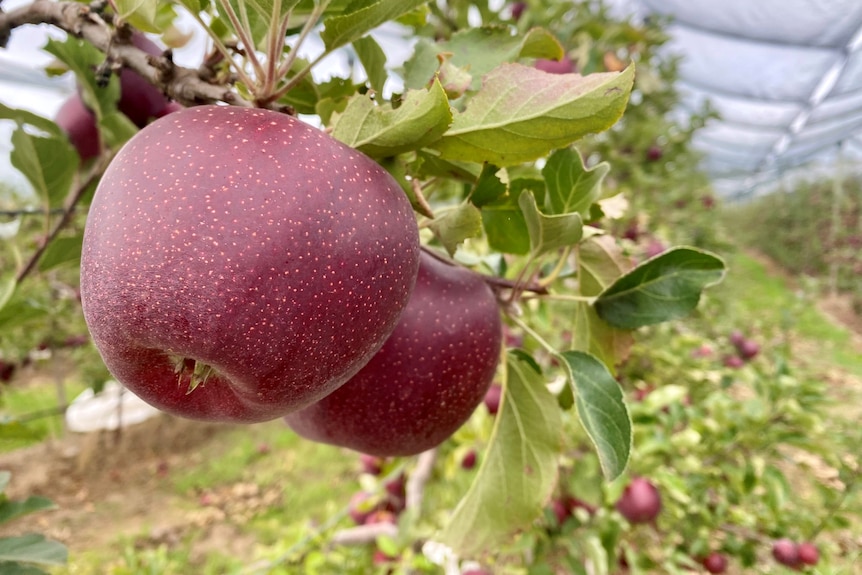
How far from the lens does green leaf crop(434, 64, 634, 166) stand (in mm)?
434

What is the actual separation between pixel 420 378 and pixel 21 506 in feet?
2.08

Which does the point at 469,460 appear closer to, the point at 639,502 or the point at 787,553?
the point at 639,502

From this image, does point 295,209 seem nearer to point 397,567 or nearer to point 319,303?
point 319,303

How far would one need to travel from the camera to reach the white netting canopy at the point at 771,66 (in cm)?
440

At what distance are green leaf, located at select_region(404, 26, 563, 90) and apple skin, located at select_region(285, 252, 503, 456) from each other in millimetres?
201

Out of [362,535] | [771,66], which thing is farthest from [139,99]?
[771,66]

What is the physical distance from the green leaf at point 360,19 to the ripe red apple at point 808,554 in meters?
1.36

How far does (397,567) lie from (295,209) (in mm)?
1226

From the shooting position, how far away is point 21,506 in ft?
2.50

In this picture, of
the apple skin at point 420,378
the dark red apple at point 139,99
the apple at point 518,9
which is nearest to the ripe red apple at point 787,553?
the apple skin at point 420,378

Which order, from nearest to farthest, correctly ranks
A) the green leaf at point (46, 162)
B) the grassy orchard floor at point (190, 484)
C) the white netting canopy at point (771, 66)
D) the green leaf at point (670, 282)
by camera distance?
the green leaf at point (670, 282), the green leaf at point (46, 162), the grassy orchard floor at point (190, 484), the white netting canopy at point (771, 66)

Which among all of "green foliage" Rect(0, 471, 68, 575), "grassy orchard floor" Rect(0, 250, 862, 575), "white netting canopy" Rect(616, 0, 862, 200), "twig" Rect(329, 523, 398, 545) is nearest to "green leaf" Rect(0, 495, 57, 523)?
"green foliage" Rect(0, 471, 68, 575)

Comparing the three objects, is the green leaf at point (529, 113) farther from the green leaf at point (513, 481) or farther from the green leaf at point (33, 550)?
the green leaf at point (33, 550)

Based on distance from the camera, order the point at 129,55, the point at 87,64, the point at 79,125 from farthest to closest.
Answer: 1. the point at 79,125
2. the point at 87,64
3. the point at 129,55
